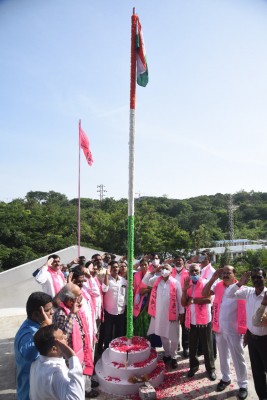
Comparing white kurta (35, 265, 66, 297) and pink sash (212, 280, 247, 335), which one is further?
white kurta (35, 265, 66, 297)

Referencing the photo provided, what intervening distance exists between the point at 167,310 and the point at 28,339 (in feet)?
10.0

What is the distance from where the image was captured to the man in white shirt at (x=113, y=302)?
5262 mm

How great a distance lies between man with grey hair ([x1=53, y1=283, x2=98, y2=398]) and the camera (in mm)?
3018

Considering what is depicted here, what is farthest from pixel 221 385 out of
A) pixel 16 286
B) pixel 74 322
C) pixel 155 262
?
pixel 16 286

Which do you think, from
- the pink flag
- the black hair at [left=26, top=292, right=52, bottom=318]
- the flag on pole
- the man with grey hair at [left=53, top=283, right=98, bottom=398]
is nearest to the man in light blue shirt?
the black hair at [left=26, top=292, right=52, bottom=318]

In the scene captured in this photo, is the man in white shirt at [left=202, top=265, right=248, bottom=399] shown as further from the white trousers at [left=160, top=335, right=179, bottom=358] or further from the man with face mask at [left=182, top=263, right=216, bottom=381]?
the white trousers at [left=160, top=335, right=179, bottom=358]

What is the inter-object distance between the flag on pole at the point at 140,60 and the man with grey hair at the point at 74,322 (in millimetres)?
3330

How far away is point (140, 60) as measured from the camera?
4.87 m

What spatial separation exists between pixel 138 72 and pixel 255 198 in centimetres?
7997

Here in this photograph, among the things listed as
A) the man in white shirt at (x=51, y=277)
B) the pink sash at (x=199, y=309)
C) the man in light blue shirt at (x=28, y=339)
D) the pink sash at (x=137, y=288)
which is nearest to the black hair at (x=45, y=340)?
the man in light blue shirt at (x=28, y=339)

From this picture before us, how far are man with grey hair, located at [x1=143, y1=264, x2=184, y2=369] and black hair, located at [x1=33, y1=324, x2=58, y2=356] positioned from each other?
3.20m

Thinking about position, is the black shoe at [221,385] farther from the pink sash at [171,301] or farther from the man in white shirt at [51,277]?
the man in white shirt at [51,277]

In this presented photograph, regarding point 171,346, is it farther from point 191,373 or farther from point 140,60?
point 140,60

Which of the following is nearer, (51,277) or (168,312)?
(168,312)
